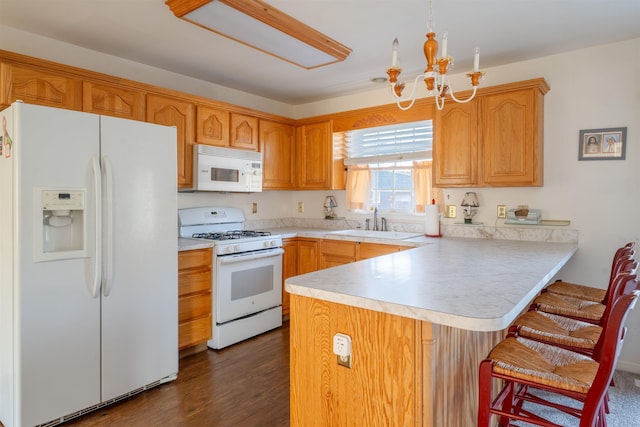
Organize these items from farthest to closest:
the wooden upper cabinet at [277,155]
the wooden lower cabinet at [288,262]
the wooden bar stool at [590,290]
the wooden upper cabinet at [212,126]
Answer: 1. the wooden upper cabinet at [277,155]
2. the wooden lower cabinet at [288,262]
3. the wooden upper cabinet at [212,126]
4. the wooden bar stool at [590,290]

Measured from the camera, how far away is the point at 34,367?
203 cm

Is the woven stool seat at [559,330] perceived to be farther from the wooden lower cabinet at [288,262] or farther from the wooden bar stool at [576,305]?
the wooden lower cabinet at [288,262]

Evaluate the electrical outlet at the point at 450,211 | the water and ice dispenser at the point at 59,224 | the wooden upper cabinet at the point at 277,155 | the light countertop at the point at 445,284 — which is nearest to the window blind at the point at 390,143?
the electrical outlet at the point at 450,211

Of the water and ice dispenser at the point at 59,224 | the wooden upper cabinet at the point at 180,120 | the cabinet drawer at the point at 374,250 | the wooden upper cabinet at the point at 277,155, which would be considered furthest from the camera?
the wooden upper cabinet at the point at 277,155

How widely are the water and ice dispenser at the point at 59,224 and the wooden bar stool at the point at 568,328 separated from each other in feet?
7.68

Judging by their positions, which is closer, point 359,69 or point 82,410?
point 82,410

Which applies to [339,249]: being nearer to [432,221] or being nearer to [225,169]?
[432,221]

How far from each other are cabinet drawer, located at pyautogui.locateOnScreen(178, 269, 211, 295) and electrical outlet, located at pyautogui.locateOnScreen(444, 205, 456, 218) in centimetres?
222

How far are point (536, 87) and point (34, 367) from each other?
146 inches

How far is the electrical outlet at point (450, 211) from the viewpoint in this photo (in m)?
3.58

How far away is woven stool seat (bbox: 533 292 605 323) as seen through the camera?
1.97 meters

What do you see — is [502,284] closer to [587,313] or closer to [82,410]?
[587,313]

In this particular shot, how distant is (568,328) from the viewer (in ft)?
6.03

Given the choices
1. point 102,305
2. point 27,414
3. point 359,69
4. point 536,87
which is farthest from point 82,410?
point 536,87
